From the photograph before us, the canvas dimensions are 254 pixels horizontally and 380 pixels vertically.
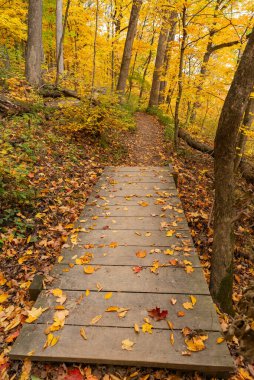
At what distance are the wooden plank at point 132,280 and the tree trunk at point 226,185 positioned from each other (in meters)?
0.41

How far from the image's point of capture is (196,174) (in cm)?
824

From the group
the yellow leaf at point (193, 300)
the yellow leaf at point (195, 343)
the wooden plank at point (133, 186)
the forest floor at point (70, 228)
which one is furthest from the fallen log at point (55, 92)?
the yellow leaf at point (195, 343)

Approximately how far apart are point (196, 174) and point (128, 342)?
256 inches

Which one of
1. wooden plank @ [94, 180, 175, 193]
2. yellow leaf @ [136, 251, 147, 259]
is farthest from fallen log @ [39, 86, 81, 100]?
yellow leaf @ [136, 251, 147, 259]

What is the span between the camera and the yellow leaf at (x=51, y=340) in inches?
97.3

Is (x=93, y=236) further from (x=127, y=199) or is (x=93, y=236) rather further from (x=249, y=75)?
(x=249, y=75)

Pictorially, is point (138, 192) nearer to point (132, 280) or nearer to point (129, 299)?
point (132, 280)

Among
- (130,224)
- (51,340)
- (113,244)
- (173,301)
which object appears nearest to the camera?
(51,340)

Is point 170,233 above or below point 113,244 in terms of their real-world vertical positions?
above

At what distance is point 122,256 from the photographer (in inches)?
146

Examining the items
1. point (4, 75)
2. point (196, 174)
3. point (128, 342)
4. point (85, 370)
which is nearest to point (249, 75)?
point (128, 342)

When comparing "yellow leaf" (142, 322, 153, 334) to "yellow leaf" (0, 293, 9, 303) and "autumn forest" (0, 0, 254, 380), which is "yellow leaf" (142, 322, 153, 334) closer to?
"autumn forest" (0, 0, 254, 380)

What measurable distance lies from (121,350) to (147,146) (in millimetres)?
9034

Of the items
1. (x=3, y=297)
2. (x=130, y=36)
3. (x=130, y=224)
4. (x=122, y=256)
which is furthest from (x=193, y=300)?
(x=130, y=36)
